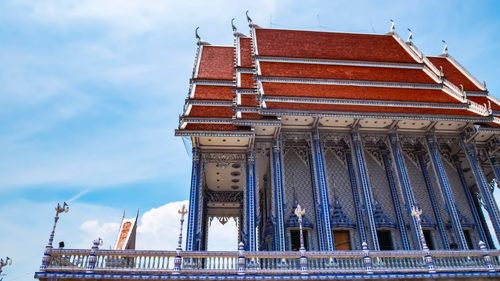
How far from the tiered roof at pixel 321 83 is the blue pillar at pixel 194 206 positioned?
1775 mm

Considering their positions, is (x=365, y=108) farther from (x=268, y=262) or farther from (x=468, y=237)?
(x=268, y=262)

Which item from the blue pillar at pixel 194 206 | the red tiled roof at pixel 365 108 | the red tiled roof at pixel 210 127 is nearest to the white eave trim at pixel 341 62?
the red tiled roof at pixel 365 108

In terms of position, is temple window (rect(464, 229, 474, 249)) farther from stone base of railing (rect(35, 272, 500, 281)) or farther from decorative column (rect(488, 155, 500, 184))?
stone base of railing (rect(35, 272, 500, 281))

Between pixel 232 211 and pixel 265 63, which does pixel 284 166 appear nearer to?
pixel 265 63

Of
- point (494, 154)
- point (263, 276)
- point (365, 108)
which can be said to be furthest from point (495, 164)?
point (263, 276)

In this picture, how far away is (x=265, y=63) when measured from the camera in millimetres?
22484

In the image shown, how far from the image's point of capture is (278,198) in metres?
17.4

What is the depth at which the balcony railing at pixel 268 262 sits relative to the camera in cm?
1300

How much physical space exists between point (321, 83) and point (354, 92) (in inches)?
77.2

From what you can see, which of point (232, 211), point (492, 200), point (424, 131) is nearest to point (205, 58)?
point (232, 211)

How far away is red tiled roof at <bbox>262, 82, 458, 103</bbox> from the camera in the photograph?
1992 centimetres

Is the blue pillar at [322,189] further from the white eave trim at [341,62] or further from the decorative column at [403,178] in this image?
the white eave trim at [341,62]

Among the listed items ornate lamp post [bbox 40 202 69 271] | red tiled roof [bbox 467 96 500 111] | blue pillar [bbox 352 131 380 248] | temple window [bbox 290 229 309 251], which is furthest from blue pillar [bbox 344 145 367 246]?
ornate lamp post [bbox 40 202 69 271]

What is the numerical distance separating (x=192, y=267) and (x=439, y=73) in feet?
61.2
